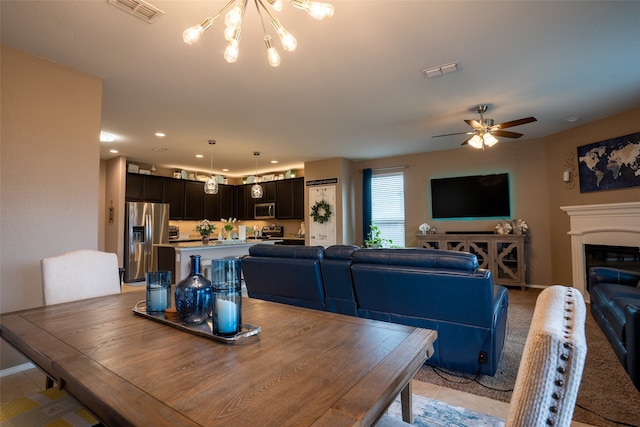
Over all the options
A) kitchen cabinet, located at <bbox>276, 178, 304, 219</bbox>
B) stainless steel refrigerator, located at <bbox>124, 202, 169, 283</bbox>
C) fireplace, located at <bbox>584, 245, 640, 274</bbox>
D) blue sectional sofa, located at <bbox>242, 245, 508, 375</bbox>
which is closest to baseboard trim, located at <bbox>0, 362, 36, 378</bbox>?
blue sectional sofa, located at <bbox>242, 245, 508, 375</bbox>

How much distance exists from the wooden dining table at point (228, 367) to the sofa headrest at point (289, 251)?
131 centimetres

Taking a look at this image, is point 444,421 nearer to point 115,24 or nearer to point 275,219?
point 115,24

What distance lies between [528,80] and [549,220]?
3.16 m

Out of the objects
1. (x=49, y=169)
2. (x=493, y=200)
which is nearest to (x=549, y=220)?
(x=493, y=200)

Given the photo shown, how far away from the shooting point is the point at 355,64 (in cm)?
285

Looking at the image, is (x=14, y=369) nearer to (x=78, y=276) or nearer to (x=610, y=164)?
(x=78, y=276)

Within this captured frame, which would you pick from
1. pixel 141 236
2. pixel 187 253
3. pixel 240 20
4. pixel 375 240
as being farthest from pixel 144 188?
pixel 240 20

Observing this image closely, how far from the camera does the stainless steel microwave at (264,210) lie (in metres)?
8.10

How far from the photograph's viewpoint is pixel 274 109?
3.92 metres

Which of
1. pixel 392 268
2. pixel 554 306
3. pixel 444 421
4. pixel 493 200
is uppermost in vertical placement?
pixel 493 200

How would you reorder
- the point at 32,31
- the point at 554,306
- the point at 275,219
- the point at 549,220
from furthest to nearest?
1. the point at 275,219
2. the point at 549,220
3. the point at 32,31
4. the point at 554,306

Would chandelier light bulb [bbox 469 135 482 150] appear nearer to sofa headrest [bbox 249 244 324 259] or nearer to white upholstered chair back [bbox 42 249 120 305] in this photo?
sofa headrest [bbox 249 244 324 259]

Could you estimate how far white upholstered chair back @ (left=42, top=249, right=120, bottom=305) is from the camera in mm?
1828

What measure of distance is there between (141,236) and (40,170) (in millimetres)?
4110
